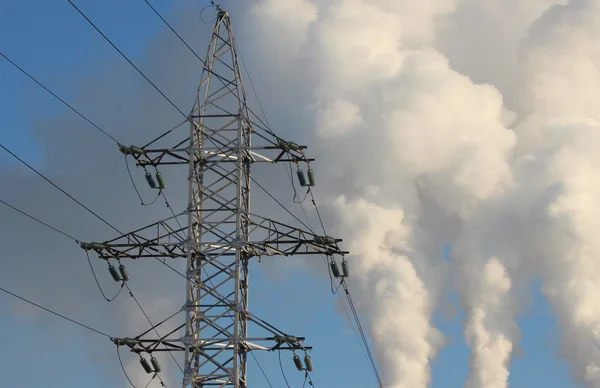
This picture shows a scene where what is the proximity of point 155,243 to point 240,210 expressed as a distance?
411cm

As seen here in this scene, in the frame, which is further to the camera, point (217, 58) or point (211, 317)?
point (217, 58)

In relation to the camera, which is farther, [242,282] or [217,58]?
[217,58]

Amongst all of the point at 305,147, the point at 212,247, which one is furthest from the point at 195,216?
the point at 305,147

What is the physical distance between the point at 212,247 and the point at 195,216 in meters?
1.68

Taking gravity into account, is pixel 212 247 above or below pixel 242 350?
above

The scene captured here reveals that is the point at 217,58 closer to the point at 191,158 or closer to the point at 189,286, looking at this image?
the point at 191,158

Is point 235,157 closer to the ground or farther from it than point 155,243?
farther from it

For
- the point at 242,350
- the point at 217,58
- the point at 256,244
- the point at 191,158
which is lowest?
the point at 242,350

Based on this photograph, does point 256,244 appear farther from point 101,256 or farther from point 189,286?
point 101,256

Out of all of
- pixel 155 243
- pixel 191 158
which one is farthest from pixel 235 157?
pixel 155 243

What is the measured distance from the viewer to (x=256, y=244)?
57.1 m

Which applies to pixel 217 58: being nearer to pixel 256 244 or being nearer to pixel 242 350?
pixel 256 244

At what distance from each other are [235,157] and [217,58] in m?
5.33

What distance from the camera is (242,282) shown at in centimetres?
5775
